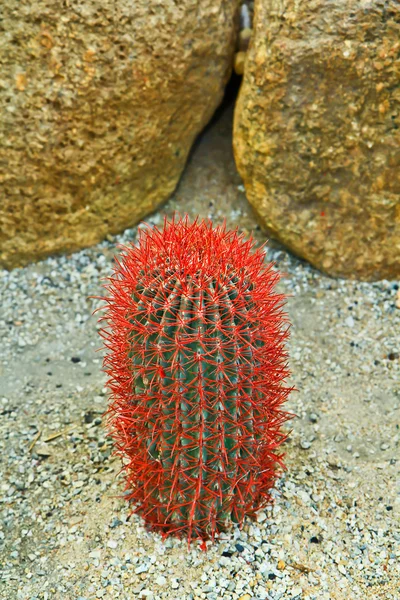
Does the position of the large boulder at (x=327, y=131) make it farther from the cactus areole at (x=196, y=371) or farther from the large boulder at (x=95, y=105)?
the cactus areole at (x=196, y=371)

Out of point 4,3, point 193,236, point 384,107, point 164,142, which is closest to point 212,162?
point 164,142

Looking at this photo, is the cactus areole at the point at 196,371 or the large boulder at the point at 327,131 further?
the large boulder at the point at 327,131

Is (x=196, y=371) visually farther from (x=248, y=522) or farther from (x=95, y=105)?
(x=95, y=105)

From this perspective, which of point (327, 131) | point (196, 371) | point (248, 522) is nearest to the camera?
point (196, 371)

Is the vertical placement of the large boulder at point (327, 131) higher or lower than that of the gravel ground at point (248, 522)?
higher

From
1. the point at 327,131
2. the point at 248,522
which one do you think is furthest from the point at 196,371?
the point at 327,131

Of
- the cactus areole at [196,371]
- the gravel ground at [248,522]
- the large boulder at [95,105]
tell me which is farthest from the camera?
the large boulder at [95,105]

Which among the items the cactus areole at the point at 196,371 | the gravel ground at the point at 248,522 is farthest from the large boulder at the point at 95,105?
the cactus areole at the point at 196,371
